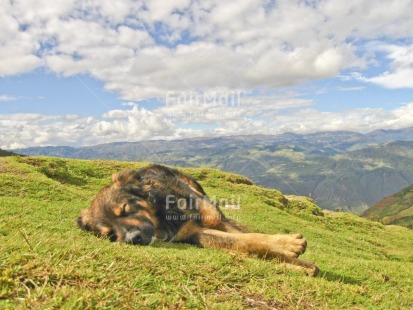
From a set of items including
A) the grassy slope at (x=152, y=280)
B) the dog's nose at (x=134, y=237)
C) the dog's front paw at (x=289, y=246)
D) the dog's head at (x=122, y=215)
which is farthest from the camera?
the dog's head at (x=122, y=215)

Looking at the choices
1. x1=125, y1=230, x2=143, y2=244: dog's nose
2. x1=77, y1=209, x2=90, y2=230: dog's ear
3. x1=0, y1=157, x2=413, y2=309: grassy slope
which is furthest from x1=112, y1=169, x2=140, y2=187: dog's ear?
x1=125, y1=230, x2=143, y2=244: dog's nose

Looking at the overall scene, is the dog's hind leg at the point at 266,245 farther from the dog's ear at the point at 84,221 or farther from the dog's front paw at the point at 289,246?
the dog's ear at the point at 84,221

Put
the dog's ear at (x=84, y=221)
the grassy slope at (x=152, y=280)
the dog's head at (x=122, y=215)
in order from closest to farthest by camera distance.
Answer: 1. the grassy slope at (x=152, y=280)
2. the dog's head at (x=122, y=215)
3. the dog's ear at (x=84, y=221)

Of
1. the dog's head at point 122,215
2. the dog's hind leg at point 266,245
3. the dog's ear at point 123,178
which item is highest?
the dog's ear at point 123,178

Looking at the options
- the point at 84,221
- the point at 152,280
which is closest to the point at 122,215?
the point at 84,221

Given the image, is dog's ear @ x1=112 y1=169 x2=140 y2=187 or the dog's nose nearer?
the dog's nose

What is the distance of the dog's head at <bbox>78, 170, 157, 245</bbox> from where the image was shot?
8516 millimetres

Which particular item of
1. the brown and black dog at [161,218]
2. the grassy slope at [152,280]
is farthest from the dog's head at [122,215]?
the grassy slope at [152,280]

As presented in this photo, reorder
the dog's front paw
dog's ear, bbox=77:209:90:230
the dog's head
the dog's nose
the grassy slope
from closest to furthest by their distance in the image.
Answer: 1. the grassy slope
2. the dog's front paw
3. the dog's nose
4. the dog's head
5. dog's ear, bbox=77:209:90:230

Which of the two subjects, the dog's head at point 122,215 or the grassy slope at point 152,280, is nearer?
the grassy slope at point 152,280

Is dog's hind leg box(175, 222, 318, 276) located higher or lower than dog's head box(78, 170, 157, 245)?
lower

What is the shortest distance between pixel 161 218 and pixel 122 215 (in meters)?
1.09

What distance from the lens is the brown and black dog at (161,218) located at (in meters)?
8.27

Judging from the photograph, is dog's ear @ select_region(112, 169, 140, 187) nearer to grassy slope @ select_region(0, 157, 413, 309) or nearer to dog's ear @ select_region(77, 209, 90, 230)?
dog's ear @ select_region(77, 209, 90, 230)
